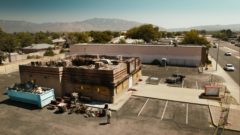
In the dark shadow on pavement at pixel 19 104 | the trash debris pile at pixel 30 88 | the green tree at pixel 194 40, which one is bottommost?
the dark shadow on pavement at pixel 19 104

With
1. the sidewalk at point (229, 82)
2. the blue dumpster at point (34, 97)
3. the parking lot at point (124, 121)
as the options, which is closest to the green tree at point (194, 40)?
the sidewalk at point (229, 82)

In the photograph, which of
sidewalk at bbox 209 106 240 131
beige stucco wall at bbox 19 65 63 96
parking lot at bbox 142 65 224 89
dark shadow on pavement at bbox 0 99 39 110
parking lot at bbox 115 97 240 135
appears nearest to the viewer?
parking lot at bbox 115 97 240 135

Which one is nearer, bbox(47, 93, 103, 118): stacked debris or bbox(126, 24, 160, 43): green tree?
bbox(47, 93, 103, 118): stacked debris

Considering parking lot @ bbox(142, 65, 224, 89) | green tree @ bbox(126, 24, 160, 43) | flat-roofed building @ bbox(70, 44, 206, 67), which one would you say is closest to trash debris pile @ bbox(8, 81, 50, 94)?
parking lot @ bbox(142, 65, 224, 89)

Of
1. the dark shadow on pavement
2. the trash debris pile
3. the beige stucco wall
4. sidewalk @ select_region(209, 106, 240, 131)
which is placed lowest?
sidewalk @ select_region(209, 106, 240, 131)

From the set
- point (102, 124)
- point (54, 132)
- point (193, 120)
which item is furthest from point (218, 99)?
point (54, 132)

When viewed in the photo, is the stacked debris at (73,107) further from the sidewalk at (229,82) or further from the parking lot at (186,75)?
the sidewalk at (229,82)

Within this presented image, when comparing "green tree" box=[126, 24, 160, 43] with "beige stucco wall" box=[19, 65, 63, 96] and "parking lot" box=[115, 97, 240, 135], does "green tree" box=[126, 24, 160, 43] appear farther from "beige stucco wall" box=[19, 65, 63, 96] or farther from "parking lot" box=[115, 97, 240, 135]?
"beige stucco wall" box=[19, 65, 63, 96]

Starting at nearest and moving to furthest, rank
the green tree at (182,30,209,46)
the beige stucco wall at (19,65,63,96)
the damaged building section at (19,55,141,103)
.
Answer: the damaged building section at (19,55,141,103)
the beige stucco wall at (19,65,63,96)
the green tree at (182,30,209,46)
